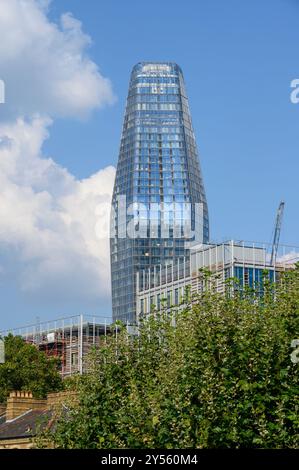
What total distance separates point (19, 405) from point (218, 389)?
48.0 m

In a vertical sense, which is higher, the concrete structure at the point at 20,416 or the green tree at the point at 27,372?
the green tree at the point at 27,372

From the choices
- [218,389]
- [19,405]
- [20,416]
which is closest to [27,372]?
[19,405]

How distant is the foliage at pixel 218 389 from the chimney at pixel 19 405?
37253 mm

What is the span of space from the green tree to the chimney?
5291 cm

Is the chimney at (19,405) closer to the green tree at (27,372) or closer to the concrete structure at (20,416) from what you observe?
the concrete structure at (20,416)

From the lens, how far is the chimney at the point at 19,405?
85375 millimetres

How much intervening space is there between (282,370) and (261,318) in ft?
10.9

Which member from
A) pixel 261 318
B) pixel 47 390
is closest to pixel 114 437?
pixel 261 318

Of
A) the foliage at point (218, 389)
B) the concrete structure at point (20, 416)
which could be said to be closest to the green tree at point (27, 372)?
the concrete structure at point (20, 416)

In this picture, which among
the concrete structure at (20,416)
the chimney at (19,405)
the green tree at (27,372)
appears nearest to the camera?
the concrete structure at (20,416)

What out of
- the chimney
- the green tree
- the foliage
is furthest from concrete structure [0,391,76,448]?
the green tree

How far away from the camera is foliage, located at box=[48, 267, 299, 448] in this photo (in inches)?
1555
